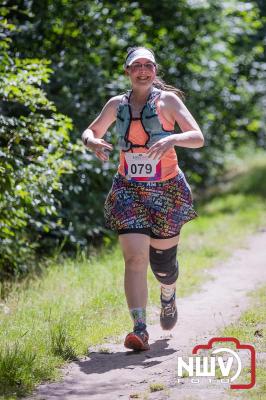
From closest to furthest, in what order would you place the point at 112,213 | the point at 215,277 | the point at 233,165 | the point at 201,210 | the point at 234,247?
the point at 112,213 → the point at 215,277 → the point at 234,247 → the point at 201,210 → the point at 233,165

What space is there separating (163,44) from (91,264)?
3928 millimetres

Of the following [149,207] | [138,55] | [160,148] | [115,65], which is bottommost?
[149,207]

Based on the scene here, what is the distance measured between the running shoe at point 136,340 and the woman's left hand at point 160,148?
1.08m

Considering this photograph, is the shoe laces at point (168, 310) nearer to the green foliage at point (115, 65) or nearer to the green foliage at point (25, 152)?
the green foliage at point (25, 152)

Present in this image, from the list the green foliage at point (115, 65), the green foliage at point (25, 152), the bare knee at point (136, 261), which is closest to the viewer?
the bare knee at point (136, 261)

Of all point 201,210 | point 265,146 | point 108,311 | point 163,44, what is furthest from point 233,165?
point 108,311

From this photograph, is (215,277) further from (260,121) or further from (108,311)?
(260,121)

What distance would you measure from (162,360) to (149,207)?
0.96m

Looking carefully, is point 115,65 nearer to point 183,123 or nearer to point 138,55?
point 138,55

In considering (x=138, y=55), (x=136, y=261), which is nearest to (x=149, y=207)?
(x=136, y=261)

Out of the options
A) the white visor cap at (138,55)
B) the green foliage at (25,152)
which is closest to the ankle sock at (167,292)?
the white visor cap at (138,55)

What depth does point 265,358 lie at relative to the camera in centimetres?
470

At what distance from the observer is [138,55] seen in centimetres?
521

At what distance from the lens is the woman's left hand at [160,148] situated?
15.6 feet
